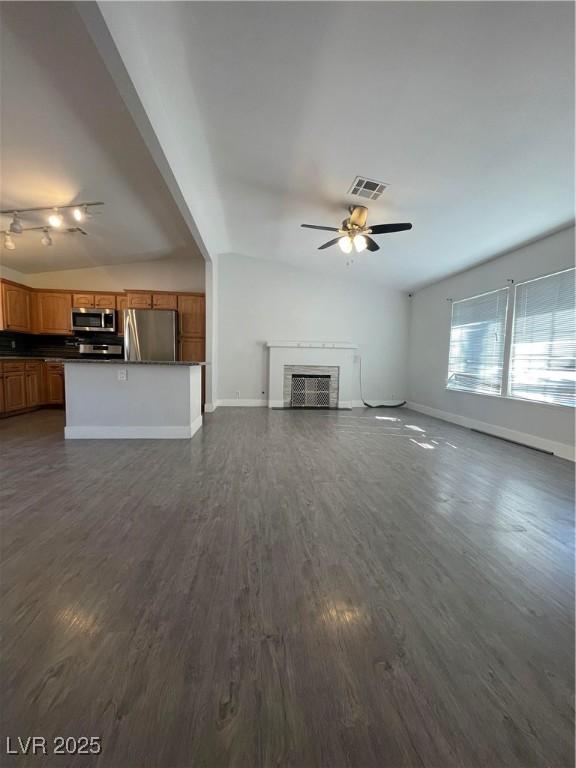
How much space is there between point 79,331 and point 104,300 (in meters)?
0.77

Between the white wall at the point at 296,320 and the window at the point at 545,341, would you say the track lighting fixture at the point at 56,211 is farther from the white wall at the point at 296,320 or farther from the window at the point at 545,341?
the window at the point at 545,341

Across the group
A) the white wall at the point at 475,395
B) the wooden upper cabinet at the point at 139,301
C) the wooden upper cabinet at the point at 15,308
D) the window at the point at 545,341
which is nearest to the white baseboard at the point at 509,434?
the white wall at the point at 475,395

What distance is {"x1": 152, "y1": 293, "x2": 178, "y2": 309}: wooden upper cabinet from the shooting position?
587 cm

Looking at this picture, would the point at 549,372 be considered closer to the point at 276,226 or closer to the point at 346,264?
the point at 346,264

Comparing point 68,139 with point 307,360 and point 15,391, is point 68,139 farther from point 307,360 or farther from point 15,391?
point 307,360

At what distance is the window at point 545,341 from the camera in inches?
137

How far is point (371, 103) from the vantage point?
2.33m

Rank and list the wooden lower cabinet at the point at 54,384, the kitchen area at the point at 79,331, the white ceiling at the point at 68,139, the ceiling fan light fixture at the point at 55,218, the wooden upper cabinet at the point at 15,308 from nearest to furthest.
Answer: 1. the white ceiling at the point at 68,139
2. the ceiling fan light fixture at the point at 55,218
3. the wooden upper cabinet at the point at 15,308
4. the kitchen area at the point at 79,331
5. the wooden lower cabinet at the point at 54,384

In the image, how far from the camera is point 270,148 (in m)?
2.95

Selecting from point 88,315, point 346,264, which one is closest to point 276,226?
point 346,264

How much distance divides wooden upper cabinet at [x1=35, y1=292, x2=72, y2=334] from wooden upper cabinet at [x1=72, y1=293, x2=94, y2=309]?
83 millimetres

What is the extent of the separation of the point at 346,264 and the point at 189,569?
226 inches

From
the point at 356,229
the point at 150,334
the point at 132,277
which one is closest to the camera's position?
the point at 356,229

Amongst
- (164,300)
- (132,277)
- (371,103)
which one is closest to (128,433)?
(164,300)
